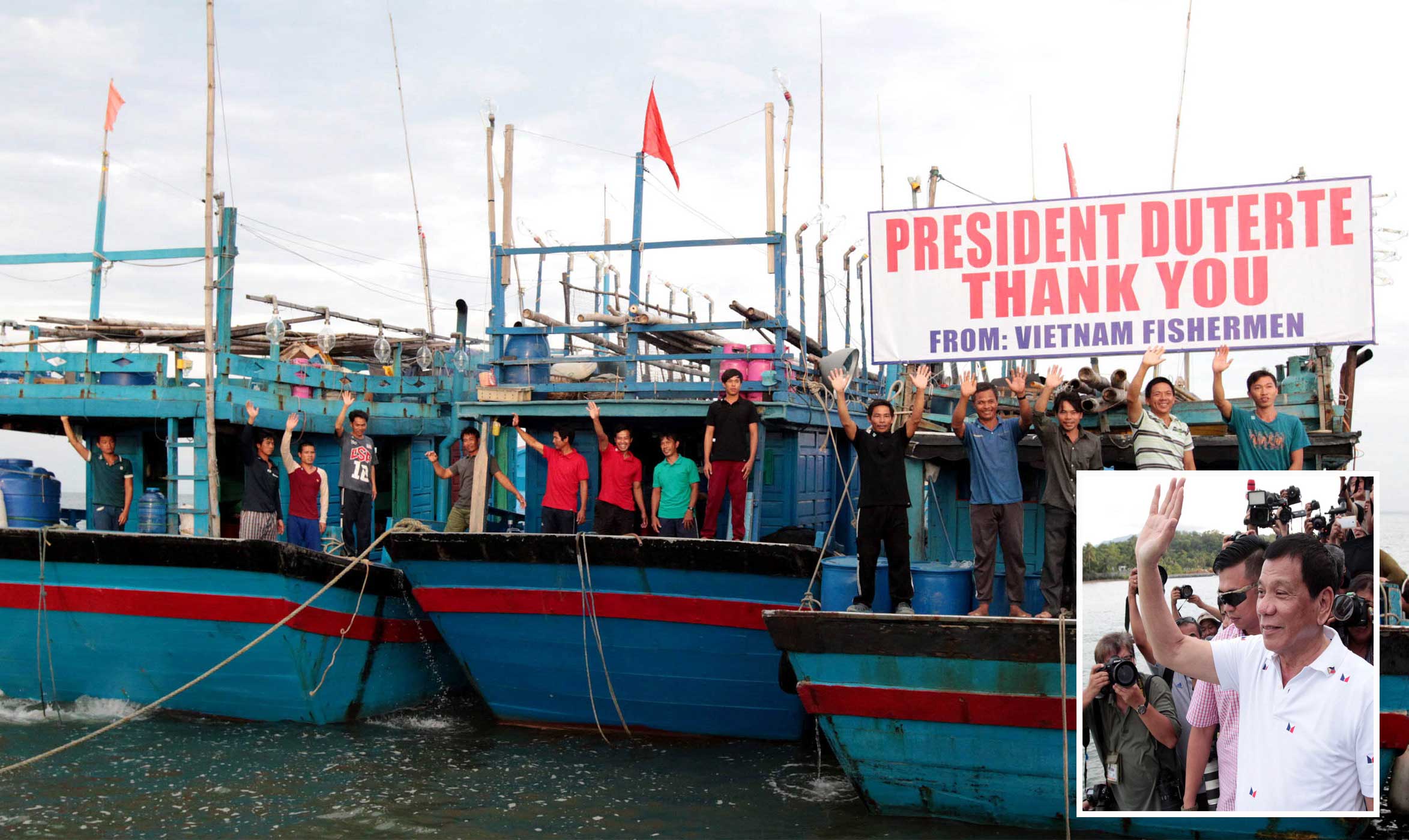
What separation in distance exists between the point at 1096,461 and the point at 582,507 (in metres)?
5.41

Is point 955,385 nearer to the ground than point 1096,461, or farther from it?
farther from it

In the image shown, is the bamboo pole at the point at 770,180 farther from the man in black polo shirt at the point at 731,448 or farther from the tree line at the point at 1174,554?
the tree line at the point at 1174,554

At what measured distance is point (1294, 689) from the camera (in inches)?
201

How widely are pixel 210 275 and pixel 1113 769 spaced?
31.6 feet

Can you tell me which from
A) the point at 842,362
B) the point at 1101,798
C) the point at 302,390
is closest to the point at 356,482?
the point at 302,390

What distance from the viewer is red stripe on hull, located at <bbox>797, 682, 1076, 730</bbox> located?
8.04 m

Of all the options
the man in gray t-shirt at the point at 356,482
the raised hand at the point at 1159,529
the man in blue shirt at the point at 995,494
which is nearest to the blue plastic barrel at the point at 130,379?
the man in gray t-shirt at the point at 356,482

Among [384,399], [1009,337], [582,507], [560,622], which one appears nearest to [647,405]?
[582,507]

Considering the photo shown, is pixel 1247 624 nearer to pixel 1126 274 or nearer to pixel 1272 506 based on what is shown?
pixel 1272 506

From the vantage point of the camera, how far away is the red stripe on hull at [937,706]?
8039mm

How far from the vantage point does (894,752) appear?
8539 mm

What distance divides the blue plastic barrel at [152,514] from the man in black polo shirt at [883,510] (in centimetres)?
787

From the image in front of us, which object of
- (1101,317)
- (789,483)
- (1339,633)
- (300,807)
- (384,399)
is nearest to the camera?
(1339,633)

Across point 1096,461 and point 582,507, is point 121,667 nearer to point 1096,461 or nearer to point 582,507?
point 582,507
